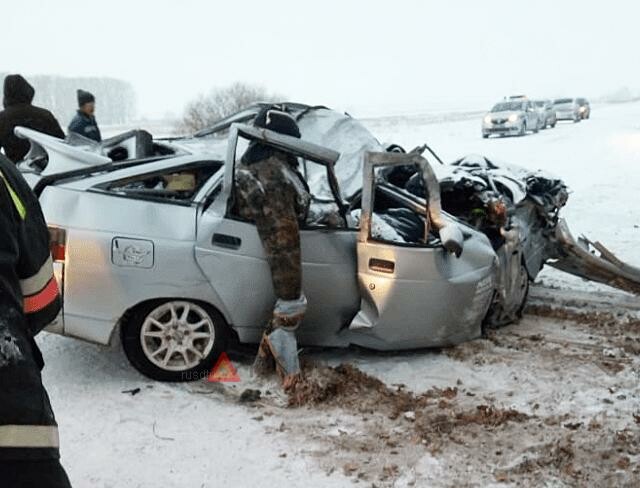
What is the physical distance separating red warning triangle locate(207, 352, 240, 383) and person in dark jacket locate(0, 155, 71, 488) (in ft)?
10.3

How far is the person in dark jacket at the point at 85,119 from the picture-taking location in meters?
7.53

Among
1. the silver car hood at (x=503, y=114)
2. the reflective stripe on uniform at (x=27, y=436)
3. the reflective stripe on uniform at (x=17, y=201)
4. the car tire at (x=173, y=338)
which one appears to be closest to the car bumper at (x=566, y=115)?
the silver car hood at (x=503, y=114)

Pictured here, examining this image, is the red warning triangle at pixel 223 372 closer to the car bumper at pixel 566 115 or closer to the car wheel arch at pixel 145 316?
the car wheel arch at pixel 145 316

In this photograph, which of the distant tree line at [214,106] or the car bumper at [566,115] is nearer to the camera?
the distant tree line at [214,106]

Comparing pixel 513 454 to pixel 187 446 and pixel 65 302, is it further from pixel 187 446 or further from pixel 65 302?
pixel 65 302

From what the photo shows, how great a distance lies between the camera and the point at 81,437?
12.9 feet

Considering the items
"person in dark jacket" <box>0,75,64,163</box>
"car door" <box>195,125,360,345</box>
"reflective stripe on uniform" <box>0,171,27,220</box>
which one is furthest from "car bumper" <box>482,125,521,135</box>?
"reflective stripe on uniform" <box>0,171,27,220</box>

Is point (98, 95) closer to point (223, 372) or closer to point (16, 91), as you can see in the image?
point (16, 91)

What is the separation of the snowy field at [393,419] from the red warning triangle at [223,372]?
6 cm

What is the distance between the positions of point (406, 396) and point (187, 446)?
4.36 ft

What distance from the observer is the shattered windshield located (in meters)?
28.3

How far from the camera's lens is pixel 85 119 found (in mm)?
7621

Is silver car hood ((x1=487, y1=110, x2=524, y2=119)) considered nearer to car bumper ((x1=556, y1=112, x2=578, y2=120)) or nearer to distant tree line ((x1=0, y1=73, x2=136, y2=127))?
car bumper ((x1=556, y1=112, x2=578, y2=120))

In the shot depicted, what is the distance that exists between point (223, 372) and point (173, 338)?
42cm
